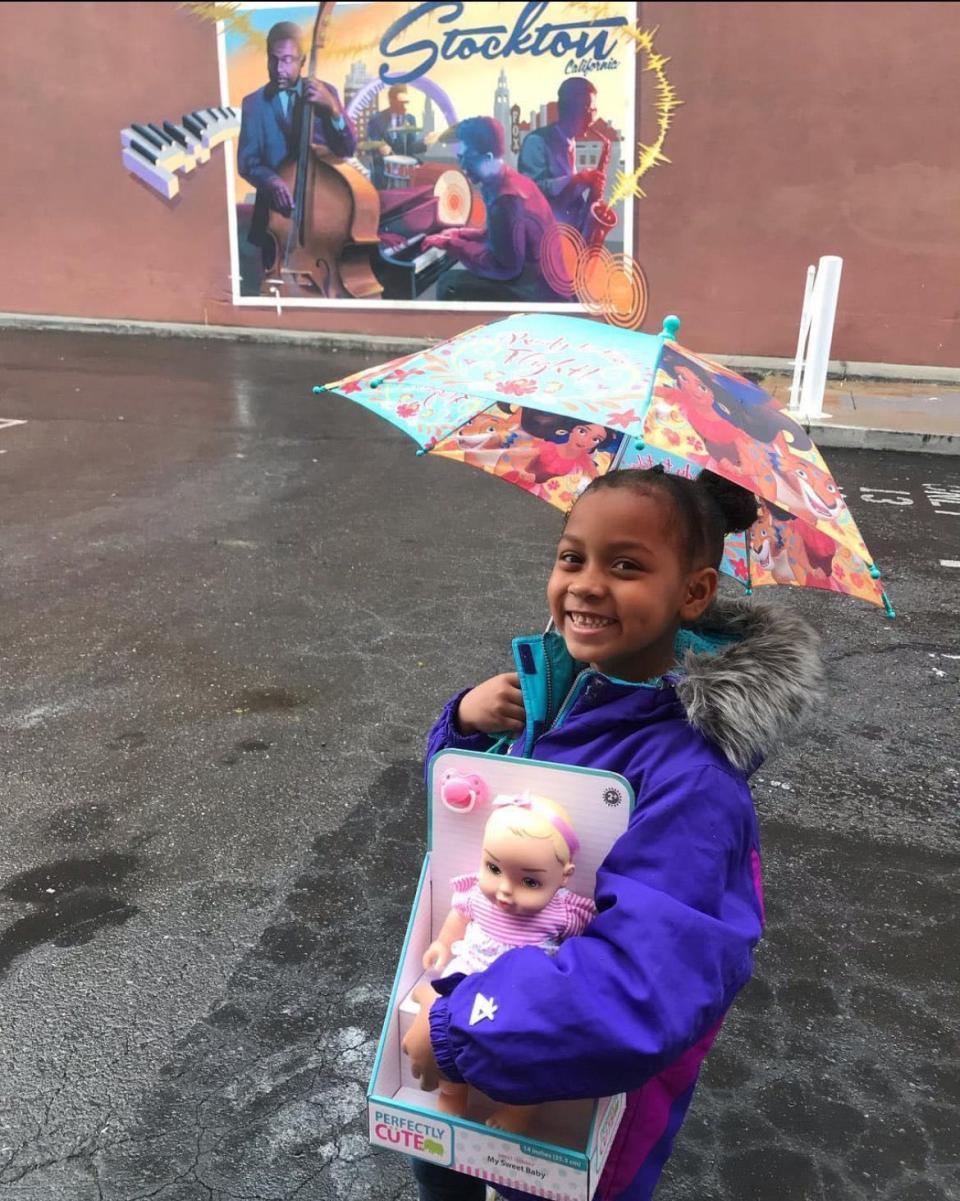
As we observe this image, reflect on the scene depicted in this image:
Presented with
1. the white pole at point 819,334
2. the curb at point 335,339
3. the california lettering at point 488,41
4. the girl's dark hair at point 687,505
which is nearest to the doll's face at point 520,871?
the girl's dark hair at point 687,505

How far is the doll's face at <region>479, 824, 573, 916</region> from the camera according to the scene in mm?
1405

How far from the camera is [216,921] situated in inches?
120

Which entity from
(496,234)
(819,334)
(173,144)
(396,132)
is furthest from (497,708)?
(173,144)

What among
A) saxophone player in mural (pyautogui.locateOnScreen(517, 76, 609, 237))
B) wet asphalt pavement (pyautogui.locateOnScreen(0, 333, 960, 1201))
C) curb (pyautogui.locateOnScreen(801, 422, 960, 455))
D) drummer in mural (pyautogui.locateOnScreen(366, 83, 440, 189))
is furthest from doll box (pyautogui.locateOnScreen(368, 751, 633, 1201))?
drummer in mural (pyautogui.locateOnScreen(366, 83, 440, 189))

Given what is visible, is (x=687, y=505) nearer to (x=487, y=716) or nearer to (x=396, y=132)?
(x=487, y=716)

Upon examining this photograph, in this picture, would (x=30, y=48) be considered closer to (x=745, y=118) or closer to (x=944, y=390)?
(x=745, y=118)

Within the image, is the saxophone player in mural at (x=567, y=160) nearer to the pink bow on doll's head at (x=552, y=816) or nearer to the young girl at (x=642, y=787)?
the young girl at (x=642, y=787)

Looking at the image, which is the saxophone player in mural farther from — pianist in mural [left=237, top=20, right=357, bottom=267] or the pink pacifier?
the pink pacifier

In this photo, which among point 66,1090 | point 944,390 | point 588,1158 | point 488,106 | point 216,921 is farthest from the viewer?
point 488,106

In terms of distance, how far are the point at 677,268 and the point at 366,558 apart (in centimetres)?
988

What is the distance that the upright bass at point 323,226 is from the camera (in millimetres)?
15570

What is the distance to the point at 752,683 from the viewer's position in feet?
5.01

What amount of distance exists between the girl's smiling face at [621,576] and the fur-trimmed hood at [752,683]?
11 cm

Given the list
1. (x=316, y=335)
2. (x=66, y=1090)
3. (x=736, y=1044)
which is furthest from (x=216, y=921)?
(x=316, y=335)
